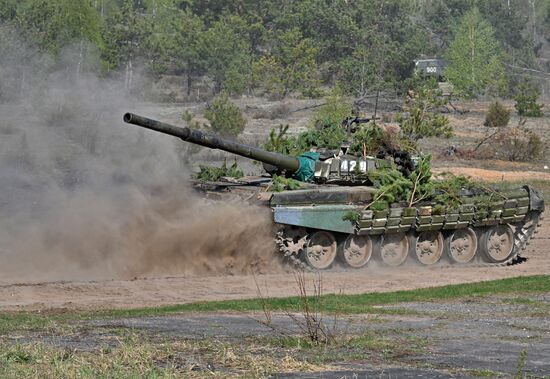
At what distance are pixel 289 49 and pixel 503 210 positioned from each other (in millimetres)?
47186

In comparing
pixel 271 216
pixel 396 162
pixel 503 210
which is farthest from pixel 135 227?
pixel 503 210

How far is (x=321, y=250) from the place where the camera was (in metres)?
23.7

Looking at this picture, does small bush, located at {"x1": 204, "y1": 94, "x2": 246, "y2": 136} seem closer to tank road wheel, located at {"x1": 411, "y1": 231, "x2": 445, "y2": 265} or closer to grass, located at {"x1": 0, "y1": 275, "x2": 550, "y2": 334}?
tank road wheel, located at {"x1": 411, "y1": 231, "x2": 445, "y2": 265}

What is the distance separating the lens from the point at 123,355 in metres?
12.3

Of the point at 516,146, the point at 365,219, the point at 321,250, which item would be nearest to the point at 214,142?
the point at 321,250

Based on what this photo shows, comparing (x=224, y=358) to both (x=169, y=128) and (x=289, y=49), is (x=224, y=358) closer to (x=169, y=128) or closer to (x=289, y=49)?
A: (x=169, y=128)

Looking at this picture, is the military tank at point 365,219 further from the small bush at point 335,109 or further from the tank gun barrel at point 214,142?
the small bush at point 335,109

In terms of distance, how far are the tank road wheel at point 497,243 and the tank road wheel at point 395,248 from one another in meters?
1.98

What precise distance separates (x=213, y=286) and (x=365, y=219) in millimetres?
3771

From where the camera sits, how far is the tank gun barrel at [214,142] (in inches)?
813

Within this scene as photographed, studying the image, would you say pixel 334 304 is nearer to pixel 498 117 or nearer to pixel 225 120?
pixel 225 120

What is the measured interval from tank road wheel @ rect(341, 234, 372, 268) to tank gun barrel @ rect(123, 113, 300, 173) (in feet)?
5.83

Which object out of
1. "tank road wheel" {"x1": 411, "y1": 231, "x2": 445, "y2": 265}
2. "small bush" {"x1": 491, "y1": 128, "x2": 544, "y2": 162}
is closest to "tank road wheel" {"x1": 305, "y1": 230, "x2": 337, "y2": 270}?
"tank road wheel" {"x1": 411, "y1": 231, "x2": 445, "y2": 265}

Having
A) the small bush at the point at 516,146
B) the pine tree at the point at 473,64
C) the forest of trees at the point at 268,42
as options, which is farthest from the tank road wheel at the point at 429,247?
the pine tree at the point at 473,64
